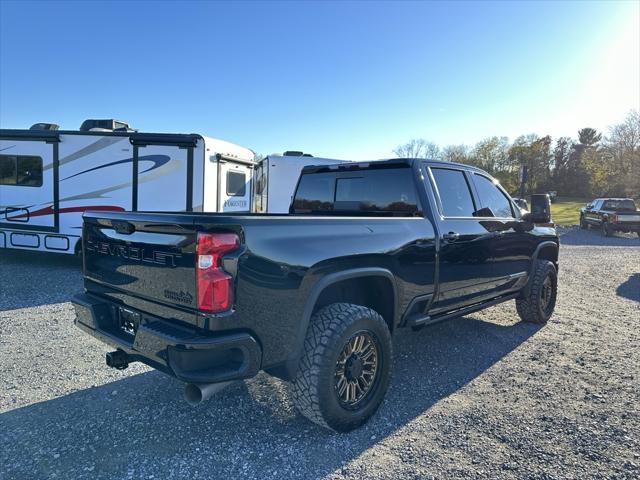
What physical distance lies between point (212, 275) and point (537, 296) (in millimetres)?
4527

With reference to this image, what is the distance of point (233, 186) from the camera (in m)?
9.57

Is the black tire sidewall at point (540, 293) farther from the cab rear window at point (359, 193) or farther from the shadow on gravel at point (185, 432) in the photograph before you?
the cab rear window at point (359, 193)

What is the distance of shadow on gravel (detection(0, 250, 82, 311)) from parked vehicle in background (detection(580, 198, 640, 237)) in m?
20.7

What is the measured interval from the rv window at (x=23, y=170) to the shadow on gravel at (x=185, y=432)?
22.8 feet

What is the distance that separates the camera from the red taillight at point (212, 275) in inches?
88.3

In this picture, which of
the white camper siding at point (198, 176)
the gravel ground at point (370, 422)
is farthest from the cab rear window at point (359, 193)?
the white camper siding at point (198, 176)

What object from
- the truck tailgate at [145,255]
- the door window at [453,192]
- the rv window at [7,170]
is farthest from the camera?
the rv window at [7,170]

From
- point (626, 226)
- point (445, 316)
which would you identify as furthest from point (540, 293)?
point (626, 226)

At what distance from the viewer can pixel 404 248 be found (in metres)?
3.31

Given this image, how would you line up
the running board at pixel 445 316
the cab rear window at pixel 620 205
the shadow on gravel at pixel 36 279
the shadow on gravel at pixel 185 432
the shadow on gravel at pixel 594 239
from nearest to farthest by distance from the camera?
1. the shadow on gravel at pixel 185 432
2. the running board at pixel 445 316
3. the shadow on gravel at pixel 36 279
4. the shadow on gravel at pixel 594 239
5. the cab rear window at pixel 620 205

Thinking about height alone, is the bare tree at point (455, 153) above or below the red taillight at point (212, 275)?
above

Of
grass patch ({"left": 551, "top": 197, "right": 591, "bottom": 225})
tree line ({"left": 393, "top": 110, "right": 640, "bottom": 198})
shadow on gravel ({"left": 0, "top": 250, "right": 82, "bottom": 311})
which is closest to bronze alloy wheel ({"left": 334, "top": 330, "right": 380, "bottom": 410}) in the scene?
shadow on gravel ({"left": 0, "top": 250, "right": 82, "bottom": 311})

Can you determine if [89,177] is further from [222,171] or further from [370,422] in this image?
[370,422]

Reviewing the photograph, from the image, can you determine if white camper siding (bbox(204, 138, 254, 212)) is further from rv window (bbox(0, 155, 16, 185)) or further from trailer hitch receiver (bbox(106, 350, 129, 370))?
trailer hitch receiver (bbox(106, 350, 129, 370))
